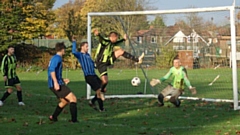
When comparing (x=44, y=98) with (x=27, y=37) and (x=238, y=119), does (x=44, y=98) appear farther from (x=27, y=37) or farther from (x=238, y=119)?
(x=27, y=37)

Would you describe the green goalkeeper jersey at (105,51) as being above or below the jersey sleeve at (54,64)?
above

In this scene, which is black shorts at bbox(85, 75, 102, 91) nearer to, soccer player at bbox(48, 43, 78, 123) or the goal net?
soccer player at bbox(48, 43, 78, 123)

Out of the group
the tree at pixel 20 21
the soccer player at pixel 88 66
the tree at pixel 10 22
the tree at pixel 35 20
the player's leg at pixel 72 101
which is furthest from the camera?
the tree at pixel 35 20

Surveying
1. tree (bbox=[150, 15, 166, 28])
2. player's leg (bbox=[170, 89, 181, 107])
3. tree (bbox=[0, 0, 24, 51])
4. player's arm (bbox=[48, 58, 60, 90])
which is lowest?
player's leg (bbox=[170, 89, 181, 107])

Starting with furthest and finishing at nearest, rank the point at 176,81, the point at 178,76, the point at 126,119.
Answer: the point at 176,81
the point at 178,76
the point at 126,119

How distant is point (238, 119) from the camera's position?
13281 millimetres

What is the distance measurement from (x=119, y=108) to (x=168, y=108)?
1.45 meters

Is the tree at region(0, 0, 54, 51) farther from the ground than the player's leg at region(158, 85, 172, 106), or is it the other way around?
the tree at region(0, 0, 54, 51)

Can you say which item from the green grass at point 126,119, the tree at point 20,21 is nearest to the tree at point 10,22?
the tree at point 20,21

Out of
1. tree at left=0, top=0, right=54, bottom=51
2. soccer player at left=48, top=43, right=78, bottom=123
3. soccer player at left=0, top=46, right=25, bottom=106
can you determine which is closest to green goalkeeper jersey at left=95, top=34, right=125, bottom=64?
soccer player at left=0, top=46, right=25, bottom=106

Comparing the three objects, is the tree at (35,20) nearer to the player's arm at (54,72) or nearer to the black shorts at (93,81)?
the black shorts at (93,81)

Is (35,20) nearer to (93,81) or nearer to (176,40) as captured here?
(176,40)

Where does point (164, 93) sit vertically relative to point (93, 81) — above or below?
below

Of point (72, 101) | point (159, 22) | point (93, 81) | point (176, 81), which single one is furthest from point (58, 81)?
point (159, 22)
